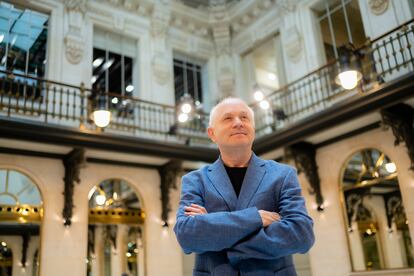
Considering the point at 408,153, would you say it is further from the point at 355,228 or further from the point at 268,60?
the point at 268,60

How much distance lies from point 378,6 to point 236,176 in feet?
29.2

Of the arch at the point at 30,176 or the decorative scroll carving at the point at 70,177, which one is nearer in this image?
the arch at the point at 30,176

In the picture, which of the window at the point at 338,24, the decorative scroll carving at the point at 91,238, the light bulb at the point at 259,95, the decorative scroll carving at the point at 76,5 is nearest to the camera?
the decorative scroll carving at the point at 91,238

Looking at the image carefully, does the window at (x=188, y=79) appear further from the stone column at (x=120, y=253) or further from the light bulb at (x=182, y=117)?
the stone column at (x=120, y=253)

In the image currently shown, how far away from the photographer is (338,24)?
10.8 metres

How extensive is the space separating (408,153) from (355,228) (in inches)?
80.3

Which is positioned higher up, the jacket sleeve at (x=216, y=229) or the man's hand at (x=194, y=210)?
the man's hand at (x=194, y=210)

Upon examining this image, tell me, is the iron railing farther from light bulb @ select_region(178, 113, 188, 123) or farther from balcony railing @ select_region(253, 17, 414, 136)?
balcony railing @ select_region(253, 17, 414, 136)

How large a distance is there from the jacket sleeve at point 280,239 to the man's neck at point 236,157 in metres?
0.31

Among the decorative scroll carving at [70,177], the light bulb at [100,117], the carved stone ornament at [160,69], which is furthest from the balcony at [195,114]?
the carved stone ornament at [160,69]

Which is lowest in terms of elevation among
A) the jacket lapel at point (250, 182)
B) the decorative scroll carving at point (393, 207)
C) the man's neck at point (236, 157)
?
the jacket lapel at point (250, 182)

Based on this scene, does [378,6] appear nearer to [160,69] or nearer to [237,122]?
[160,69]

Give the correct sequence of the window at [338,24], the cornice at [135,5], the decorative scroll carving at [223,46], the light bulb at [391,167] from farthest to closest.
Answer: the decorative scroll carving at [223,46] → the cornice at [135,5] → the window at [338,24] → the light bulb at [391,167]

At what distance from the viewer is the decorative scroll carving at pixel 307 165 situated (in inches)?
382
